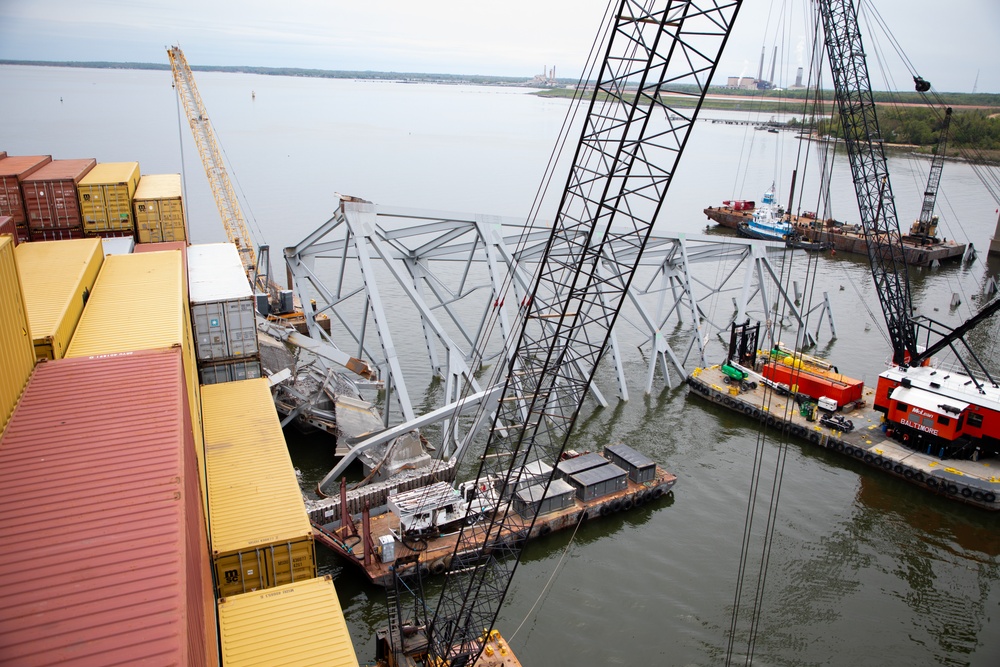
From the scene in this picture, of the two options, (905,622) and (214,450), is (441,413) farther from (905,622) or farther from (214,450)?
(905,622)

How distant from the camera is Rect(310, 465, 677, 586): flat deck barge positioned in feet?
62.7

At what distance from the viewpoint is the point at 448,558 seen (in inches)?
777

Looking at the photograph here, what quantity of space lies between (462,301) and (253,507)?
97.0 ft

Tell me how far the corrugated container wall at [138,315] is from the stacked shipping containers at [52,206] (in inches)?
366

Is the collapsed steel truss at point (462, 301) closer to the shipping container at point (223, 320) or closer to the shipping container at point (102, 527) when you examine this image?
the shipping container at point (223, 320)

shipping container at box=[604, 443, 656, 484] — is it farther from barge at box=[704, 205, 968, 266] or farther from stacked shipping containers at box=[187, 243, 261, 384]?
barge at box=[704, 205, 968, 266]

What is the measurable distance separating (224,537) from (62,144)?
100628 mm

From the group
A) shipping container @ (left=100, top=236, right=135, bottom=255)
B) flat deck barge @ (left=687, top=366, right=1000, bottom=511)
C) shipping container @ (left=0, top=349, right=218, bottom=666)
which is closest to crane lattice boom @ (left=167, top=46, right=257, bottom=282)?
shipping container @ (left=100, top=236, right=135, bottom=255)

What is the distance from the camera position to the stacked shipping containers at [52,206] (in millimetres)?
29375

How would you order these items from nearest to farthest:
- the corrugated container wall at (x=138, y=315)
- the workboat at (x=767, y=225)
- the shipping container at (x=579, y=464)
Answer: the corrugated container wall at (x=138, y=315) < the shipping container at (x=579, y=464) < the workboat at (x=767, y=225)

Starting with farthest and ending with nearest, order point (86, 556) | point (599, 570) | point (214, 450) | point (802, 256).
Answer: point (802, 256) → point (599, 570) → point (214, 450) → point (86, 556)

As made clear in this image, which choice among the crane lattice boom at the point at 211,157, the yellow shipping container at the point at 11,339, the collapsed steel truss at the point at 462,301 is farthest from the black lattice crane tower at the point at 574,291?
the crane lattice boom at the point at 211,157

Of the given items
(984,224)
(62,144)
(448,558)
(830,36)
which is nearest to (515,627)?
(448,558)

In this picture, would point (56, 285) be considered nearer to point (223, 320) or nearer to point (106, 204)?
point (223, 320)
